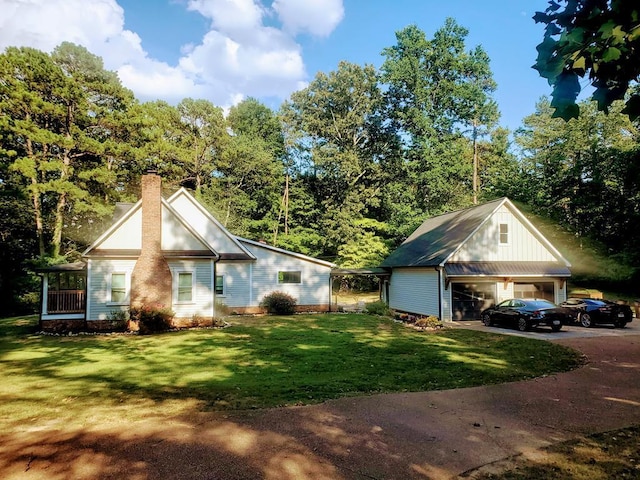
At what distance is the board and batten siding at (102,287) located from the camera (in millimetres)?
18781

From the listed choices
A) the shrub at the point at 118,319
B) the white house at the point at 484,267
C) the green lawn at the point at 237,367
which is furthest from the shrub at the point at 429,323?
the shrub at the point at 118,319

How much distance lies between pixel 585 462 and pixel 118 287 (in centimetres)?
1925

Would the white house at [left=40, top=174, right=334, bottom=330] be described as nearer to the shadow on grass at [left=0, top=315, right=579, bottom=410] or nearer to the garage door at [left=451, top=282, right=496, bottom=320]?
the shadow on grass at [left=0, top=315, right=579, bottom=410]

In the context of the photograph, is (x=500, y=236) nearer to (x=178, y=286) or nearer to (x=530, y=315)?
(x=530, y=315)

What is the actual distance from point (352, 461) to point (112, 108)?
135ft

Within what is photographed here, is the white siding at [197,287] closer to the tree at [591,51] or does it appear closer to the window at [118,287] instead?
the window at [118,287]

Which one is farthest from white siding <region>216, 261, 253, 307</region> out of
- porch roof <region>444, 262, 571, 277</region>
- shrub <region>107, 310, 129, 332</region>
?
porch roof <region>444, 262, 571, 277</region>

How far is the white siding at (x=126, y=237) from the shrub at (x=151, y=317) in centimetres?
314

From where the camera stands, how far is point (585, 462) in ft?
16.2

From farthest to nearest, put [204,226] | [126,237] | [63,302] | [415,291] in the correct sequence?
[204,226], [415,291], [126,237], [63,302]

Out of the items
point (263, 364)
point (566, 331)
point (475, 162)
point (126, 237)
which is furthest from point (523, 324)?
point (475, 162)

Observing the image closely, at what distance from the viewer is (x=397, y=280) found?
27.4 metres

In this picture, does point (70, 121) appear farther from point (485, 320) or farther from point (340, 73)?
point (485, 320)

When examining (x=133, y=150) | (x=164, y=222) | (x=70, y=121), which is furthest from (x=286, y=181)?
(x=164, y=222)
